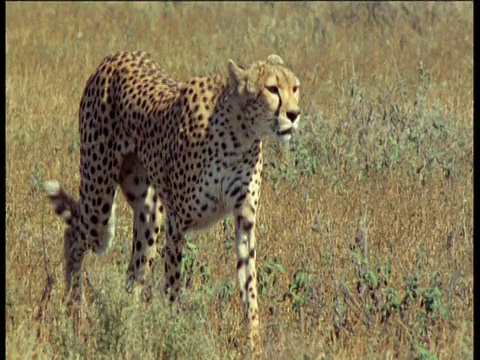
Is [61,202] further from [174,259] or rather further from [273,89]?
[273,89]

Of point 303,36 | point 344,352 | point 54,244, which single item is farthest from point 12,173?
point 303,36

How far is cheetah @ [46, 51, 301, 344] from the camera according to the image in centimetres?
546

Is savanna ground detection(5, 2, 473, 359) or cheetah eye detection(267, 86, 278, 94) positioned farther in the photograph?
cheetah eye detection(267, 86, 278, 94)

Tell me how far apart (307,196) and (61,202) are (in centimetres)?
124

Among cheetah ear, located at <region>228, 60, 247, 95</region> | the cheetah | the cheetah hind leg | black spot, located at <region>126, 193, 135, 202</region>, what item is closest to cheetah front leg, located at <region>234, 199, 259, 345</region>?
the cheetah

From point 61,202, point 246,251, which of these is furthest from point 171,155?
point 61,202

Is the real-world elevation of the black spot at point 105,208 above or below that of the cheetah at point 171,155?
below

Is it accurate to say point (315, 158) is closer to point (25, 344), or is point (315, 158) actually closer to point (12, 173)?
point (12, 173)

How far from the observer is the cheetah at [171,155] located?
5461 mm

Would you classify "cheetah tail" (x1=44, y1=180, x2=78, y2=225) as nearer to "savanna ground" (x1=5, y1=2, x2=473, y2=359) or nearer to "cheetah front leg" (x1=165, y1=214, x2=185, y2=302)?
"savanna ground" (x1=5, y1=2, x2=473, y2=359)

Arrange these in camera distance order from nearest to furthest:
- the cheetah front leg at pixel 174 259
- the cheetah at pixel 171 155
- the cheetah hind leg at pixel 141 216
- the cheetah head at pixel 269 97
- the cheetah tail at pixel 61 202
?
the cheetah head at pixel 269 97, the cheetah at pixel 171 155, the cheetah front leg at pixel 174 259, the cheetah hind leg at pixel 141 216, the cheetah tail at pixel 61 202

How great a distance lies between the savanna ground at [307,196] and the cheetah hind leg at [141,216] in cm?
18

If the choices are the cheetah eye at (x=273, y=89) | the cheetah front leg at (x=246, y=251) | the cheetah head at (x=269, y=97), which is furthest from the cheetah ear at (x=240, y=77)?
the cheetah front leg at (x=246, y=251)

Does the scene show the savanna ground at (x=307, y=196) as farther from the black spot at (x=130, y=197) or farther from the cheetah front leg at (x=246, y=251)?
the black spot at (x=130, y=197)
